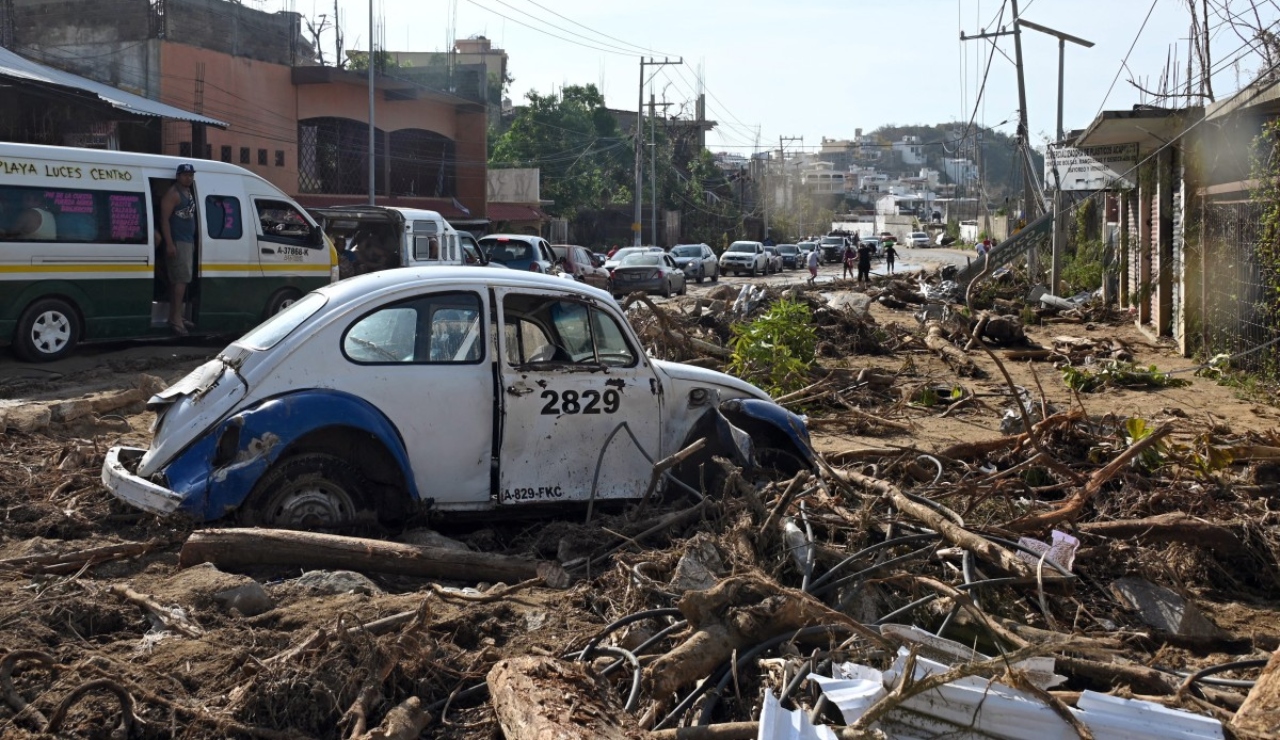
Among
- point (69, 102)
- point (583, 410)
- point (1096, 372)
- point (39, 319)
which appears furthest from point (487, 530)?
point (69, 102)

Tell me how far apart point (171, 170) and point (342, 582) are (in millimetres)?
10413

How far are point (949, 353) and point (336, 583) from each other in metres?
13.1

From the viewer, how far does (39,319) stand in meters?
13.2

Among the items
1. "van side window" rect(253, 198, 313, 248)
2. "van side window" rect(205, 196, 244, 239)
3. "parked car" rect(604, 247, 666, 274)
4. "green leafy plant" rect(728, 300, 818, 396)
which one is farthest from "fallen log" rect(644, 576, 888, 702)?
"parked car" rect(604, 247, 666, 274)

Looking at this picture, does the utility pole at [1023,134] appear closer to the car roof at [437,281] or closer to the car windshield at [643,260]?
the car windshield at [643,260]

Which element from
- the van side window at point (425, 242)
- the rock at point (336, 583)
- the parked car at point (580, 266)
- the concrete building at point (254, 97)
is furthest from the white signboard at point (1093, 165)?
the rock at point (336, 583)

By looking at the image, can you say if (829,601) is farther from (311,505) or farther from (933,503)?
(311,505)

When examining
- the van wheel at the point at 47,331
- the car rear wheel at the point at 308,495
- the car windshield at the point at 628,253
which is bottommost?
the car rear wheel at the point at 308,495

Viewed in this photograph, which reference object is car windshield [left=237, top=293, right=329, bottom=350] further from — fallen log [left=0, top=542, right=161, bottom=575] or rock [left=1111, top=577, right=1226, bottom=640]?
rock [left=1111, top=577, right=1226, bottom=640]

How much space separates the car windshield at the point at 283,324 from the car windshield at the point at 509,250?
17825 millimetres

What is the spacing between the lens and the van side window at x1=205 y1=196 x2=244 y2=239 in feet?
48.0

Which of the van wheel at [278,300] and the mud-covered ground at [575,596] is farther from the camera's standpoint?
the van wheel at [278,300]

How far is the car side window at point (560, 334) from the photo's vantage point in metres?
6.62

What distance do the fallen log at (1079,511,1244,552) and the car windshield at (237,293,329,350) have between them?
4287 mm
